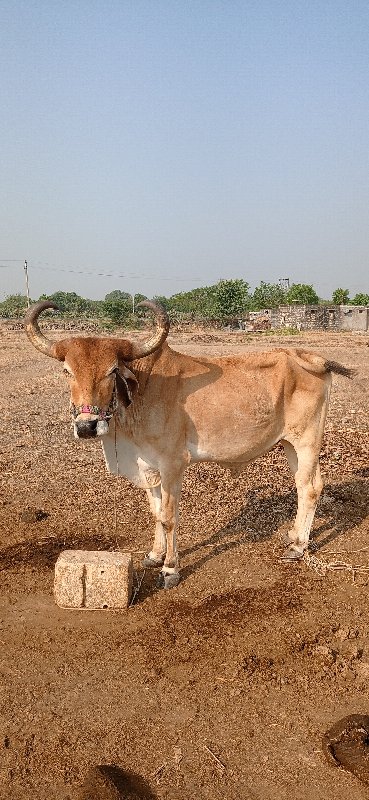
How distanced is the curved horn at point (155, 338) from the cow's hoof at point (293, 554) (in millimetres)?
2955

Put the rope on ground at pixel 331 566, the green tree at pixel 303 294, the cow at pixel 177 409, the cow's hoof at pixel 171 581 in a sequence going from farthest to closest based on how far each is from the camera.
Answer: the green tree at pixel 303 294 → the rope on ground at pixel 331 566 → the cow's hoof at pixel 171 581 → the cow at pixel 177 409

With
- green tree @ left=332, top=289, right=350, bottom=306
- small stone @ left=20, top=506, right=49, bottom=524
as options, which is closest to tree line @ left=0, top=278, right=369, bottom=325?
green tree @ left=332, top=289, right=350, bottom=306

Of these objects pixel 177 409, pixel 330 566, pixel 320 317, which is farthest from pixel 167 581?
pixel 320 317

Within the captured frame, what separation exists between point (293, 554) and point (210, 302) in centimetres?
8502

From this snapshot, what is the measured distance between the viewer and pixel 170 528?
684 centimetres

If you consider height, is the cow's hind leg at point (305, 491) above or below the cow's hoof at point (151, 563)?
above

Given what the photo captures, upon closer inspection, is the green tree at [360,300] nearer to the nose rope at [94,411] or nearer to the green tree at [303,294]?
the green tree at [303,294]

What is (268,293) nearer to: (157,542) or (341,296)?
(341,296)

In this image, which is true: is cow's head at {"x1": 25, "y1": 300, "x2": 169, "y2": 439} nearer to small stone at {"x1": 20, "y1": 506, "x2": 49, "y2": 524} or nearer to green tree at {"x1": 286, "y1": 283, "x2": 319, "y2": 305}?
small stone at {"x1": 20, "y1": 506, "x2": 49, "y2": 524}

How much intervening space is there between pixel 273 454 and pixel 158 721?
23.4 ft

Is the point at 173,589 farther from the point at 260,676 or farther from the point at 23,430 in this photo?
the point at 23,430

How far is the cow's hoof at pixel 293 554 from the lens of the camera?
24.5 feet

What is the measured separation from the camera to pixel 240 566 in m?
7.33

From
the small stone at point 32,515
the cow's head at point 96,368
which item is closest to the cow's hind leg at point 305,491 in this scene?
the cow's head at point 96,368
